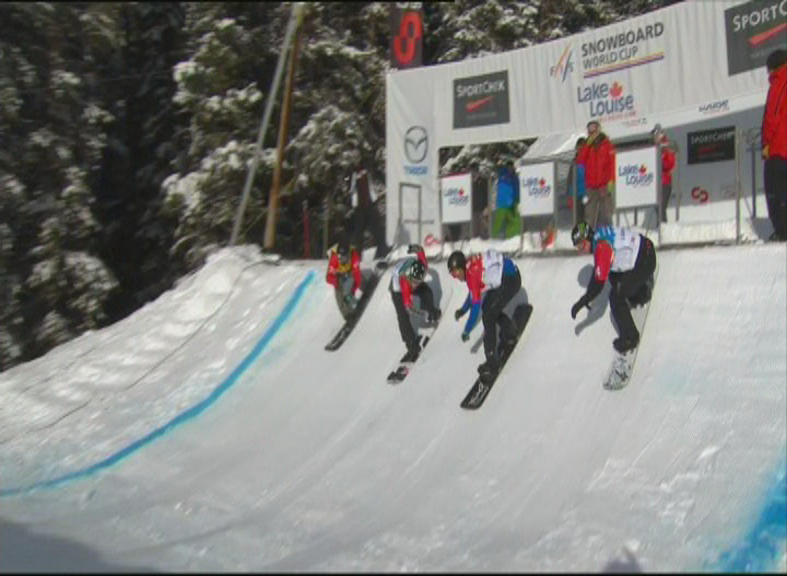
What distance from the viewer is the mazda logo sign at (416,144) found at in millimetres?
15211

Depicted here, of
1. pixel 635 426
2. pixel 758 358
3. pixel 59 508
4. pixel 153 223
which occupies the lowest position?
pixel 59 508

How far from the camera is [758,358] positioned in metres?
7.98

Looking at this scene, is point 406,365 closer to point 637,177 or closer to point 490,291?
point 490,291

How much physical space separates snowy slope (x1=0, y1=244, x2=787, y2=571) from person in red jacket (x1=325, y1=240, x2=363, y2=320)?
1.09ft

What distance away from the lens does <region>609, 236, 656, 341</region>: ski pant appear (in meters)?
8.80

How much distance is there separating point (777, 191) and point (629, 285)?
1.78 metres

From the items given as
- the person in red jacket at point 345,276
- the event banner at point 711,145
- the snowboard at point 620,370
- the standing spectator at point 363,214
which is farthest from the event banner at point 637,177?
the standing spectator at point 363,214

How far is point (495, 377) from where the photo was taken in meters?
9.64

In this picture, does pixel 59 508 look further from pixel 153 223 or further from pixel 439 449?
pixel 153 223

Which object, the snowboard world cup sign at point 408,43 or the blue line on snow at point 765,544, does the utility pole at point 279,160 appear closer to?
the snowboard world cup sign at point 408,43

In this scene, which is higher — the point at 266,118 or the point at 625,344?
the point at 266,118

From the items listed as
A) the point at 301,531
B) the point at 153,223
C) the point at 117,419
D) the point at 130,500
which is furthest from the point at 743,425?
the point at 153,223

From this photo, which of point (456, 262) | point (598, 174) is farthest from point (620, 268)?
point (598, 174)

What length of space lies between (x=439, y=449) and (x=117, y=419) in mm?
4860
